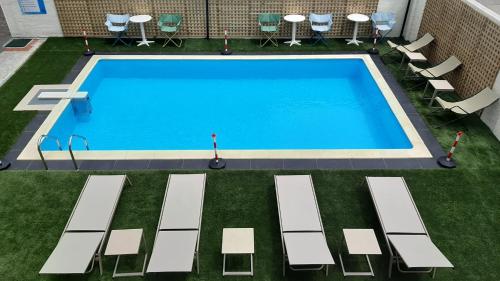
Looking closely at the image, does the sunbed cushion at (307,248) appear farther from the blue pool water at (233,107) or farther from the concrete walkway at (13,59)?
the concrete walkway at (13,59)

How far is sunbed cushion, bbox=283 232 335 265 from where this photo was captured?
586cm

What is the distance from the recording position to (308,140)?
10047 millimetres

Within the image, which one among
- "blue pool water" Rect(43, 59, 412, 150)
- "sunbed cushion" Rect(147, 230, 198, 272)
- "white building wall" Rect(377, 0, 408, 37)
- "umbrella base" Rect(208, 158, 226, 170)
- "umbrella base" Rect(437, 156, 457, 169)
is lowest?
"blue pool water" Rect(43, 59, 412, 150)

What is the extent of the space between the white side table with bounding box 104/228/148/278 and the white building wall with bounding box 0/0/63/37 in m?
10.7

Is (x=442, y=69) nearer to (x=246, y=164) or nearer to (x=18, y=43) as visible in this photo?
(x=246, y=164)

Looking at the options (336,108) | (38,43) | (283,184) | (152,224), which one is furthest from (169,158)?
(38,43)

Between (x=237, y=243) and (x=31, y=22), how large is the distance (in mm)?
12314

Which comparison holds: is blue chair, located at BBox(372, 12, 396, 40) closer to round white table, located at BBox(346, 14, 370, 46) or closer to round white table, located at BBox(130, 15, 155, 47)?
round white table, located at BBox(346, 14, 370, 46)

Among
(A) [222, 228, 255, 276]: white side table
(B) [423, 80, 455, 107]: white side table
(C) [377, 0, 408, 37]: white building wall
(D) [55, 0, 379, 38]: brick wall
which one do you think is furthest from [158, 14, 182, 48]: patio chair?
(A) [222, 228, 255, 276]: white side table

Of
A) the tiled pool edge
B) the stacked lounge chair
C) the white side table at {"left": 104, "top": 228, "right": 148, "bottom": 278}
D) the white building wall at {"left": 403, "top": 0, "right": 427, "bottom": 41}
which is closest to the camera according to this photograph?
the white side table at {"left": 104, "top": 228, "right": 148, "bottom": 278}

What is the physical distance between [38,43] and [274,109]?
9.01 m

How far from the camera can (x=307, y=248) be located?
6.08 m

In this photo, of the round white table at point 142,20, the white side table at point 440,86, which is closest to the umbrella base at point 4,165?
the round white table at point 142,20

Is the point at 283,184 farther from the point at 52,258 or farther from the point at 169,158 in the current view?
the point at 52,258
